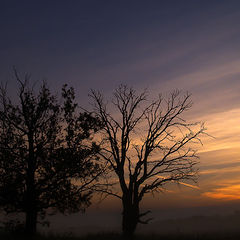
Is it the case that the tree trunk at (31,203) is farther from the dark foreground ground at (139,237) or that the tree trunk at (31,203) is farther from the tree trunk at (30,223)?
the dark foreground ground at (139,237)

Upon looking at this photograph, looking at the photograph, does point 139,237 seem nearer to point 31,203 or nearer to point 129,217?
point 129,217

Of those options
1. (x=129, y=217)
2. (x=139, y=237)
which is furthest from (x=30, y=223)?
(x=129, y=217)

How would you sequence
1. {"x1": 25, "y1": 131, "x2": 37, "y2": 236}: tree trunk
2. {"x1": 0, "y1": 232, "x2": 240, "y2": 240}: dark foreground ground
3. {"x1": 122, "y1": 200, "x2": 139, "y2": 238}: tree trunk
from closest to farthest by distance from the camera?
{"x1": 0, "y1": 232, "x2": 240, "y2": 240}: dark foreground ground < {"x1": 25, "y1": 131, "x2": 37, "y2": 236}: tree trunk < {"x1": 122, "y1": 200, "x2": 139, "y2": 238}: tree trunk

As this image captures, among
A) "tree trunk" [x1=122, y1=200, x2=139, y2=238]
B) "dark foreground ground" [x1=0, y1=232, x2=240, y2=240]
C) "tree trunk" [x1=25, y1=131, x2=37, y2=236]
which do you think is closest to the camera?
"dark foreground ground" [x1=0, y1=232, x2=240, y2=240]

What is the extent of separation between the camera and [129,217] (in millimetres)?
22641

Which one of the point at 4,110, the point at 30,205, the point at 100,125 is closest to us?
the point at 30,205

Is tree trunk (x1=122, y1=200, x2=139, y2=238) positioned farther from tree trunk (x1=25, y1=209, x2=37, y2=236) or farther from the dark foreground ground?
tree trunk (x1=25, y1=209, x2=37, y2=236)

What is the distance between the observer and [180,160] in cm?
2427

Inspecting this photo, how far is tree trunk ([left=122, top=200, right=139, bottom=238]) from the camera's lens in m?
22.5

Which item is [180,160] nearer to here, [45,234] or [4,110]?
[45,234]

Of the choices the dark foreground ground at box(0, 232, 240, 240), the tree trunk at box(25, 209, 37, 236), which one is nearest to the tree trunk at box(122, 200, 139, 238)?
the dark foreground ground at box(0, 232, 240, 240)

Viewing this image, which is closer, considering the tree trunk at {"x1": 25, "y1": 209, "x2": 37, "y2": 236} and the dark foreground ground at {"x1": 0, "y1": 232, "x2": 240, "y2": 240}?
the dark foreground ground at {"x1": 0, "y1": 232, "x2": 240, "y2": 240}

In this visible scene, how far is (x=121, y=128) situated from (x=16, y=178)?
847 cm

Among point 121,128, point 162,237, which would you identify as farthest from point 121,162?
point 162,237
